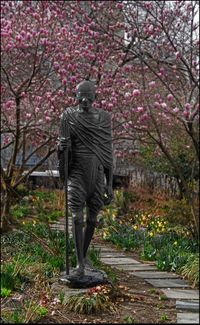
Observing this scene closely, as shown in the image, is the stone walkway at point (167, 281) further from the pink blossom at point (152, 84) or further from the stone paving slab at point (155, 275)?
the pink blossom at point (152, 84)

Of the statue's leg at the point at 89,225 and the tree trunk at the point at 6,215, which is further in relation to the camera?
the tree trunk at the point at 6,215

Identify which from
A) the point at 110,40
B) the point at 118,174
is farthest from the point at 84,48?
the point at 118,174

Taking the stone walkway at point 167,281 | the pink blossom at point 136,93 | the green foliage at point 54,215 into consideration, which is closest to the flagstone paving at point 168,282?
the stone walkway at point 167,281

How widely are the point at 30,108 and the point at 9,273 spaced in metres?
4.99

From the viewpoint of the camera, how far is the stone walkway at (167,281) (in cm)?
286

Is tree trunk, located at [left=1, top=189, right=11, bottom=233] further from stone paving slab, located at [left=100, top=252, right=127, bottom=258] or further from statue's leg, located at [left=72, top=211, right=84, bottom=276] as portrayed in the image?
statue's leg, located at [left=72, top=211, right=84, bottom=276]

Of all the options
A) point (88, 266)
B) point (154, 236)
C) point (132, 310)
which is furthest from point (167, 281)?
point (154, 236)

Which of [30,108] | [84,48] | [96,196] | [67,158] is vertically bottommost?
[96,196]

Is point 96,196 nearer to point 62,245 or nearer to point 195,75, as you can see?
point 62,245

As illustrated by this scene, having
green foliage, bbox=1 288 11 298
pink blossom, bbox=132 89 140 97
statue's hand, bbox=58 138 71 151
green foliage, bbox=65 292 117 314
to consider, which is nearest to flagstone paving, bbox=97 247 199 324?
green foliage, bbox=65 292 117 314

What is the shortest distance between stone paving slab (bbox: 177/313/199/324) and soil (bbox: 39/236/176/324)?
59cm

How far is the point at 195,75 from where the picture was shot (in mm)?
9180

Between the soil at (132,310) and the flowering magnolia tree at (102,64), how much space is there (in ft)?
13.1

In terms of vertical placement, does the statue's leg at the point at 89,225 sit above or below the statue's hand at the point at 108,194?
below
